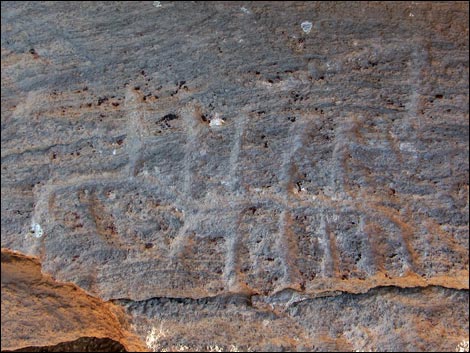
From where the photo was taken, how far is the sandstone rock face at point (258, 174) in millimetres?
1420

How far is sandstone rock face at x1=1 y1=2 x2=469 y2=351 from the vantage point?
142 cm

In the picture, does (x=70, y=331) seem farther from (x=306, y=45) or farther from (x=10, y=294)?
(x=306, y=45)

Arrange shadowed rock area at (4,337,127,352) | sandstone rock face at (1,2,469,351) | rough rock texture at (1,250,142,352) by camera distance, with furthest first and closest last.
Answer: shadowed rock area at (4,337,127,352), rough rock texture at (1,250,142,352), sandstone rock face at (1,2,469,351)

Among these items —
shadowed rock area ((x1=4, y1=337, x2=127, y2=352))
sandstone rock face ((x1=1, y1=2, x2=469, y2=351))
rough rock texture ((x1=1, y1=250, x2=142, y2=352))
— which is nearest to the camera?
sandstone rock face ((x1=1, y1=2, x2=469, y2=351))

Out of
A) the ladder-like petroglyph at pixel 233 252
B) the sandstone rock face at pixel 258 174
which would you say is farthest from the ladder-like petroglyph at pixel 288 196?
the ladder-like petroglyph at pixel 233 252

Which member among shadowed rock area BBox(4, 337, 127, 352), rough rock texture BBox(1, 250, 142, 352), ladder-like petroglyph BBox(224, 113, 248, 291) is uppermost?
ladder-like petroglyph BBox(224, 113, 248, 291)

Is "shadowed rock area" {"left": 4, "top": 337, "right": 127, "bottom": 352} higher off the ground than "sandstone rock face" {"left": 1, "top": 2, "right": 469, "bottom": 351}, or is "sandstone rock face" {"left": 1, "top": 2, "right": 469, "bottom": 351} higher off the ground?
"sandstone rock face" {"left": 1, "top": 2, "right": 469, "bottom": 351}

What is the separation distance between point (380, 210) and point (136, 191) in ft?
2.08

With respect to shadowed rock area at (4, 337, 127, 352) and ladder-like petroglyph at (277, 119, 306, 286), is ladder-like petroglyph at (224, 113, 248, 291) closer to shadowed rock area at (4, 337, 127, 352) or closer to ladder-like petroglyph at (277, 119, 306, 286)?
ladder-like petroglyph at (277, 119, 306, 286)

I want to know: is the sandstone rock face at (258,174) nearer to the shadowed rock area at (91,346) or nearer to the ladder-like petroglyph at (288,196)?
the ladder-like petroglyph at (288,196)

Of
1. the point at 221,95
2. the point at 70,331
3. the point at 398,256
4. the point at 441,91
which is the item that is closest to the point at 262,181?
the point at 221,95

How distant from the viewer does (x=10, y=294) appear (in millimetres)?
1621

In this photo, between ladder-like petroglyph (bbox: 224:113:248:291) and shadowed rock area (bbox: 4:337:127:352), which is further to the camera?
shadowed rock area (bbox: 4:337:127:352)

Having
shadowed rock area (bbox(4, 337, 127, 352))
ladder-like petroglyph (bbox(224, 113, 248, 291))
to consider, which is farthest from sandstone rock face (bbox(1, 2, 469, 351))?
shadowed rock area (bbox(4, 337, 127, 352))
